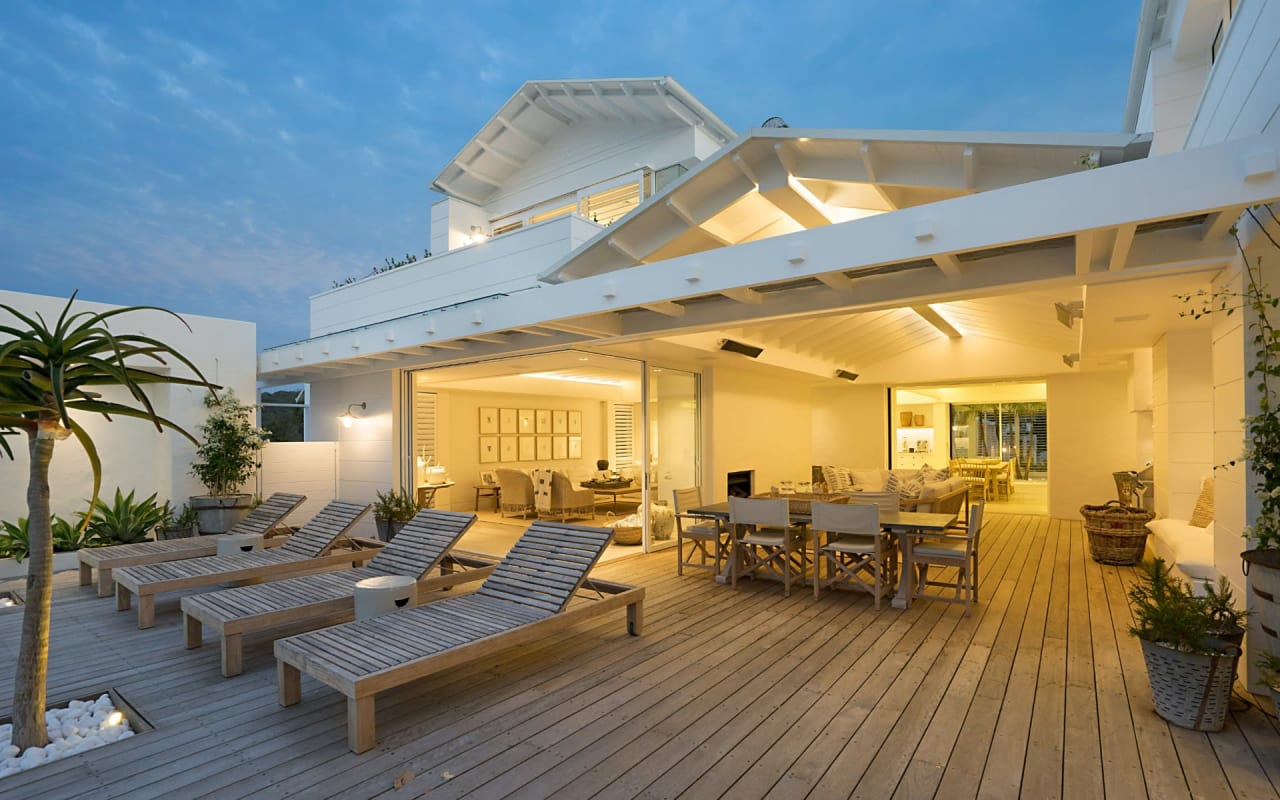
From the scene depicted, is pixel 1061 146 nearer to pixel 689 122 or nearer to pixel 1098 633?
pixel 1098 633

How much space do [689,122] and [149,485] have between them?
962cm

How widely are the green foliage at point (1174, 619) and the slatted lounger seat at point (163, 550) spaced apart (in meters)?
7.51

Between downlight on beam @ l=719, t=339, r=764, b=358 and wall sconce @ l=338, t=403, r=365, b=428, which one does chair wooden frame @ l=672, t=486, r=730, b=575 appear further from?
wall sconce @ l=338, t=403, r=365, b=428

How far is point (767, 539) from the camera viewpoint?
6320mm

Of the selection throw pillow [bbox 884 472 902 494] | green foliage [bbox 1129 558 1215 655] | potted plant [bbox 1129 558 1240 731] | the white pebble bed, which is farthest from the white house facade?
the white pebble bed

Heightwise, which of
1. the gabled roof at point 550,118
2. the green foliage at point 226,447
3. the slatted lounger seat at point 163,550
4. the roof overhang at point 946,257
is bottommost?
the slatted lounger seat at point 163,550

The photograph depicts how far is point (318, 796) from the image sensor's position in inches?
109

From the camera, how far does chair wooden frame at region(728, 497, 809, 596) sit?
619cm

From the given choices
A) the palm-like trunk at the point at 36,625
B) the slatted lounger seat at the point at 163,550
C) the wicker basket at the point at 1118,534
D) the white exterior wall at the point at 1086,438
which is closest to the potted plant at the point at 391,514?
the slatted lounger seat at the point at 163,550

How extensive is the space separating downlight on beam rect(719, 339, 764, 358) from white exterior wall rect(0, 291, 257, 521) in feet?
22.6

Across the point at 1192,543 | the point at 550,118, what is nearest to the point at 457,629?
the point at 1192,543

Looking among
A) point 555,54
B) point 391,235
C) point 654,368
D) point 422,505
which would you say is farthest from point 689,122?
point 555,54

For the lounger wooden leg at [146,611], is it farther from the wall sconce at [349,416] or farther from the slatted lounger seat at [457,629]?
the wall sconce at [349,416]

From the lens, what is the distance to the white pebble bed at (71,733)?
3.10m
